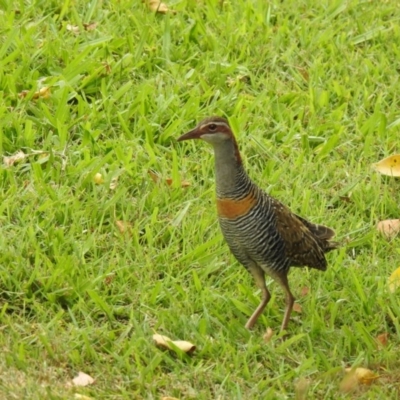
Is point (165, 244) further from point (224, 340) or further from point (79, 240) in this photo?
point (224, 340)

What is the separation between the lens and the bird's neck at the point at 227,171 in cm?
527

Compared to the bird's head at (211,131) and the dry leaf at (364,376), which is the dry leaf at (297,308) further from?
the bird's head at (211,131)

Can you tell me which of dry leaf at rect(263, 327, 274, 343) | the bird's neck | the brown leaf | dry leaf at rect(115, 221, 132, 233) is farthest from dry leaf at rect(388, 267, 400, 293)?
dry leaf at rect(115, 221, 132, 233)

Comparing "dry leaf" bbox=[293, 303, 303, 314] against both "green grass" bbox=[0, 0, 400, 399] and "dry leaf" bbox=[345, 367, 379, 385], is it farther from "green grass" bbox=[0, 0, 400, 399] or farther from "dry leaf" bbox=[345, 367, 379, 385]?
"dry leaf" bbox=[345, 367, 379, 385]

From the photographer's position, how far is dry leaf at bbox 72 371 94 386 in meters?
5.06

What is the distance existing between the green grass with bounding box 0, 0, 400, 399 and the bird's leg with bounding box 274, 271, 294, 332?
0.09m

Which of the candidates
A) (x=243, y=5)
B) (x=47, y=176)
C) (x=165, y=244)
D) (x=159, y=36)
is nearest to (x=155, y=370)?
(x=165, y=244)

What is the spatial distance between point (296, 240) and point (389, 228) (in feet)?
3.52

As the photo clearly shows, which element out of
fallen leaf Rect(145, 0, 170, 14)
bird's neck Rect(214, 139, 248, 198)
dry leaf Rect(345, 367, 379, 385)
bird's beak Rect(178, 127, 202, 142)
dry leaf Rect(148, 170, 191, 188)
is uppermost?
bird's beak Rect(178, 127, 202, 142)

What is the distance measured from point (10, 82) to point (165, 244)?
5.68 ft

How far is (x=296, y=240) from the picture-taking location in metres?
5.46

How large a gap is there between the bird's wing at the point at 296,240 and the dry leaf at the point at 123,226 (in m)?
1.00

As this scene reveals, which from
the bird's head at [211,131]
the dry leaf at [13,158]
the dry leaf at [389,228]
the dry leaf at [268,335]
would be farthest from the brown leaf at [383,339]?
the dry leaf at [13,158]

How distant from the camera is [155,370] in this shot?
5207 mm
